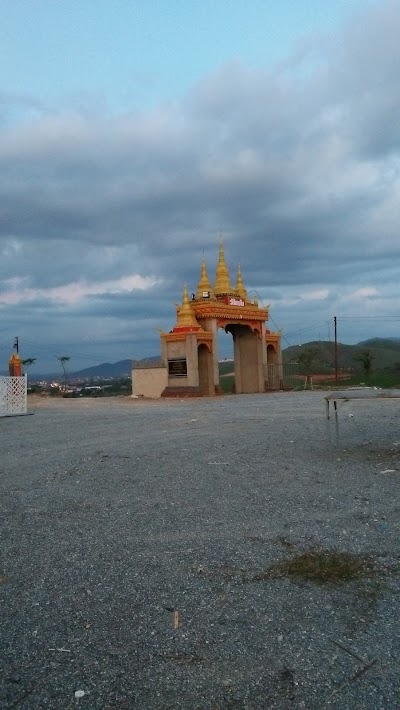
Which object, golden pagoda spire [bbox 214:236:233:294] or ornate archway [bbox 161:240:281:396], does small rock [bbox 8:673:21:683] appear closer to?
ornate archway [bbox 161:240:281:396]

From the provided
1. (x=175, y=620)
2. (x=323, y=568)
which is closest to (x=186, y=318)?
(x=323, y=568)

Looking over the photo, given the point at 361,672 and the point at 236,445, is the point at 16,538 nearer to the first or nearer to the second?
the point at 361,672

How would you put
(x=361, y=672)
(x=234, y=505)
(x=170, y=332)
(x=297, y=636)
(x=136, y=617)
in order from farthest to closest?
(x=170, y=332) < (x=234, y=505) < (x=136, y=617) < (x=297, y=636) < (x=361, y=672)

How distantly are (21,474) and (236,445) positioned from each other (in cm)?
395

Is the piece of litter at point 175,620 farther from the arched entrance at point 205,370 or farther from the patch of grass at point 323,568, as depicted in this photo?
the arched entrance at point 205,370

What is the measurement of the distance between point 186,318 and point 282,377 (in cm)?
869

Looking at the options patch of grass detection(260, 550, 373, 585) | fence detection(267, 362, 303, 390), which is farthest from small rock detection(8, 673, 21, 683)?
fence detection(267, 362, 303, 390)

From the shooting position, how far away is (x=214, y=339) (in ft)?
101

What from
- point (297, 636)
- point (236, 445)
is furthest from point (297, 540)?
point (236, 445)

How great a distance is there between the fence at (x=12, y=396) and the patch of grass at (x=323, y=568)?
1777 centimetres

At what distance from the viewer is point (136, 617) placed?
3.81m

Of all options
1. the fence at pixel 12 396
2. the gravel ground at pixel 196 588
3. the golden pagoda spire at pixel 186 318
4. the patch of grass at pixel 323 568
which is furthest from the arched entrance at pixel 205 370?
the patch of grass at pixel 323 568

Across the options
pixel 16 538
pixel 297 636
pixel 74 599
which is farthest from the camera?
pixel 16 538

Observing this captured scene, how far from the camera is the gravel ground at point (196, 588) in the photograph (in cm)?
309
